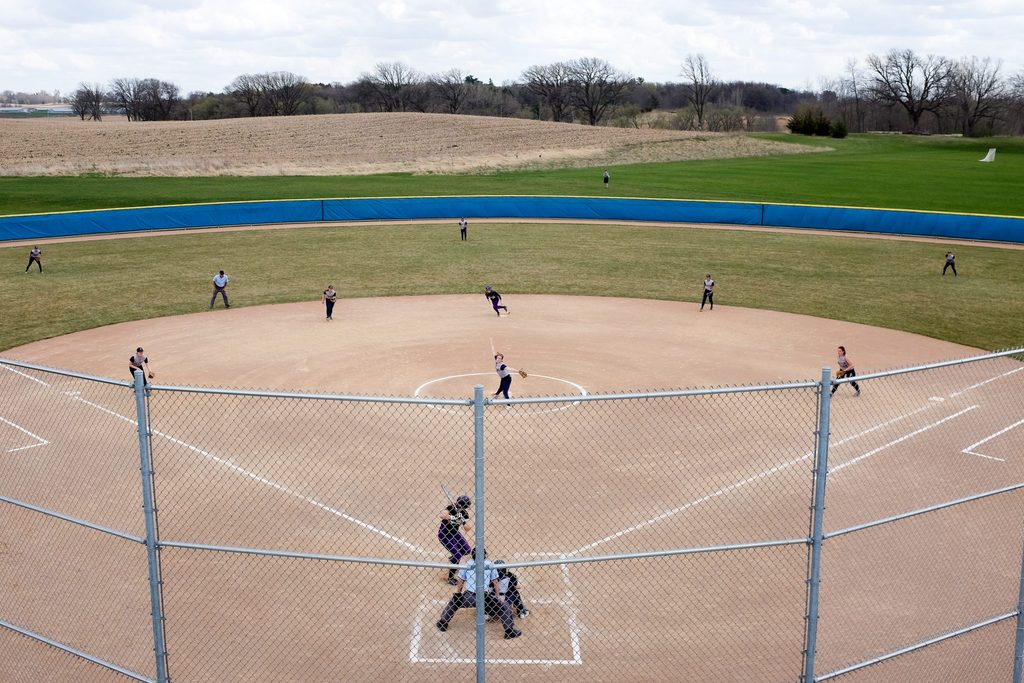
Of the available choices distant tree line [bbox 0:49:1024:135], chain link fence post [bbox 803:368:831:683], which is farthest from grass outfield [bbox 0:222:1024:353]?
distant tree line [bbox 0:49:1024:135]

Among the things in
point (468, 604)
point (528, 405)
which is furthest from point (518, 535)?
point (528, 405)

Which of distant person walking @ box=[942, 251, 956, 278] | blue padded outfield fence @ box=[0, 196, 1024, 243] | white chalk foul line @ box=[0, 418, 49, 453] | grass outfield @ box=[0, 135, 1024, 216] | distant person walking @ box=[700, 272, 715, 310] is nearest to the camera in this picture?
white chalk foul line @ box=[0, 418, 49, 453]

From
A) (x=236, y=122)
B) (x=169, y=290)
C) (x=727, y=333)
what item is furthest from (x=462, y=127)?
(x=727, y=333)

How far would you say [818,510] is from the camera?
335 inches

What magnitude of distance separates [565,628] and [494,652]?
1.01 meters

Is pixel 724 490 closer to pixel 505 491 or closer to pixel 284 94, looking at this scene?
pixel 505 491

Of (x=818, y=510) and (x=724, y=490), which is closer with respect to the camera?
(x=818, y=510)

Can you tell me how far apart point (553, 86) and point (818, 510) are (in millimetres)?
171521

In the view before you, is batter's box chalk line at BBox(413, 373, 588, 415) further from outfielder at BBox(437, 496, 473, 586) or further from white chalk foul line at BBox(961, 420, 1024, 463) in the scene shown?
white chalk foul line at BBox(961, 420, 1024, 463)

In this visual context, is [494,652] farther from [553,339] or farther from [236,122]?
[236,122]

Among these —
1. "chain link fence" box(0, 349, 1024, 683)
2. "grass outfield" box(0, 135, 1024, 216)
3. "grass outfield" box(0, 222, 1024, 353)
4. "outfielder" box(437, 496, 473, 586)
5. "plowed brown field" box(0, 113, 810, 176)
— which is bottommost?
"chain link fence" box(0, 349, 1024, 683)

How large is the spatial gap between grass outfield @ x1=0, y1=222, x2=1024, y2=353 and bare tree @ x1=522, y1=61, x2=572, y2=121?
409 feet

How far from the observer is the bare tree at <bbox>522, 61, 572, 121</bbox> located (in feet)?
561

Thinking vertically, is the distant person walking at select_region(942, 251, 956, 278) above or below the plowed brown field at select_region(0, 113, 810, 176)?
below
